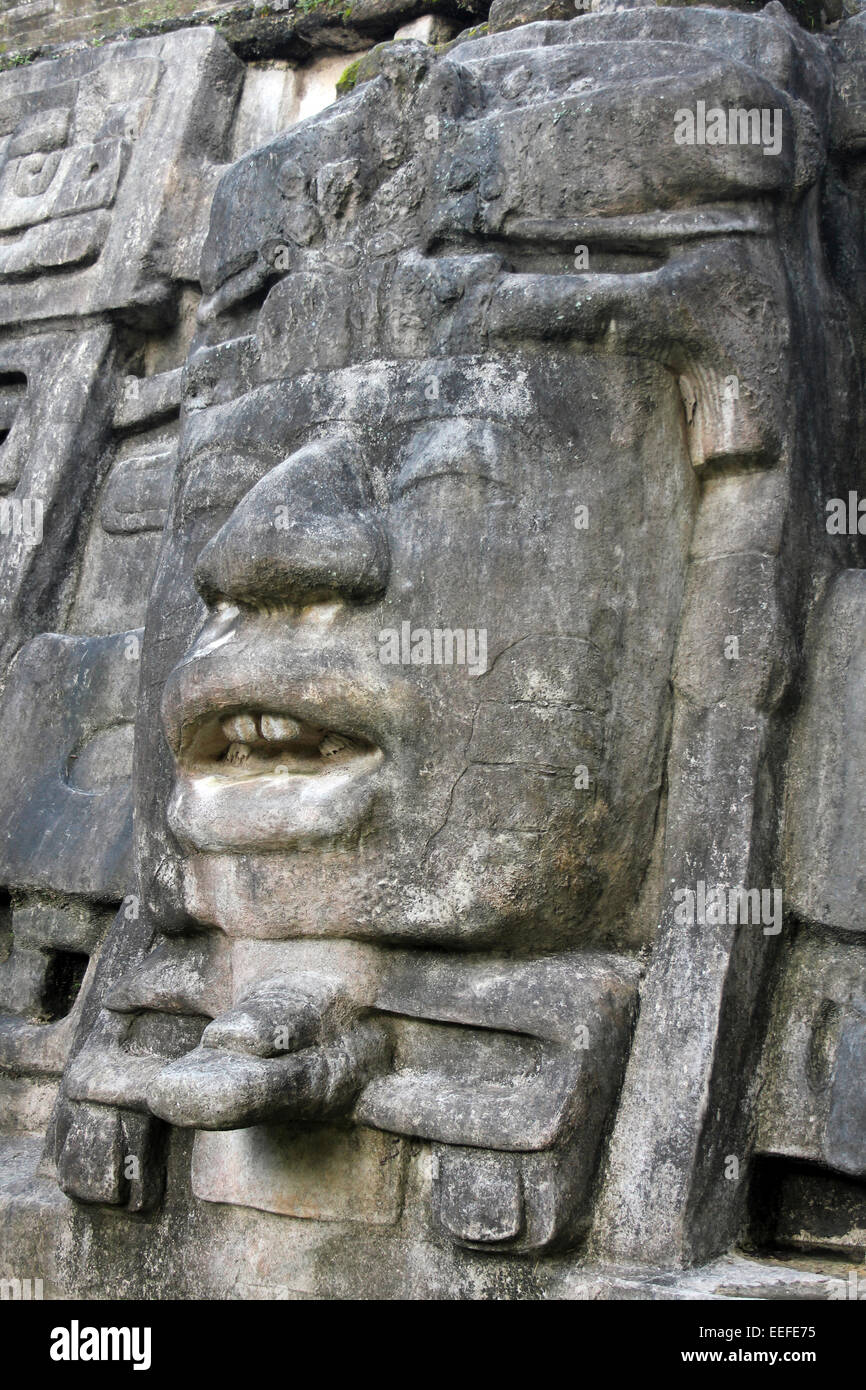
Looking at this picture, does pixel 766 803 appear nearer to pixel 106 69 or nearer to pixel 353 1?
pixel 353 1

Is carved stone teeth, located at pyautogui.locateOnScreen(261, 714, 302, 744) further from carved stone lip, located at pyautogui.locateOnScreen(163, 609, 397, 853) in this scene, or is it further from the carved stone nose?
the carved stone nose

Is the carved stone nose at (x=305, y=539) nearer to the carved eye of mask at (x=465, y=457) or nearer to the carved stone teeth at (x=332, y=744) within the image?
the carved eye of mask at (x=465, y=457)

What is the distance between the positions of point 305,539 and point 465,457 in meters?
0.39

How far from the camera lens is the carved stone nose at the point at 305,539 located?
11.9ft

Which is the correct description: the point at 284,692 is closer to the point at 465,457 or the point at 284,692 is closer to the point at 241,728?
the point at 241,728

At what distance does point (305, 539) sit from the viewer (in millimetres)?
3627

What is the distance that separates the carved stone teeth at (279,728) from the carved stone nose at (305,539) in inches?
10.2

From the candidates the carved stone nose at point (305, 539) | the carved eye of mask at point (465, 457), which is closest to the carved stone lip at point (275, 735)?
the carved stone nose at point (305, 539)

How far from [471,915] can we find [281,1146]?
0.65 m

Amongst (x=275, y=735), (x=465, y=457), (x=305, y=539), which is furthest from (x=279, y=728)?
(x=465, y=457)

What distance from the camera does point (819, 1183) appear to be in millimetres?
3561

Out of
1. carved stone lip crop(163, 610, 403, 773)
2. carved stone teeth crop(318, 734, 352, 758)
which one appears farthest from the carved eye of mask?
carved stone teeth crop(318, 734, 352, 758)

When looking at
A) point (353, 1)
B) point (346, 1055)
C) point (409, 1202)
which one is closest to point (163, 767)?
point (346, 1055)

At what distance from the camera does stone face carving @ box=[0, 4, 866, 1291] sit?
135 inches
